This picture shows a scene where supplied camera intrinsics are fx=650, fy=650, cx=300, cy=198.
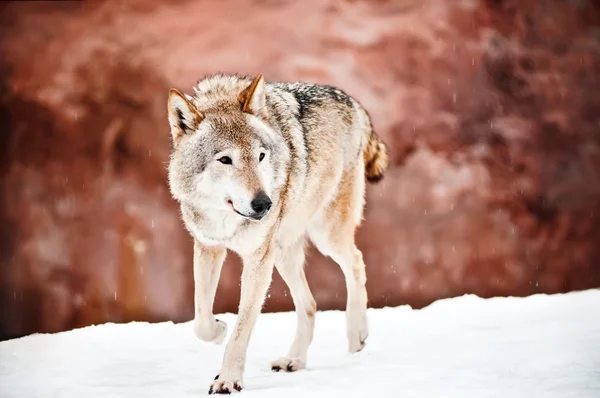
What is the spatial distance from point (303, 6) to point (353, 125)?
6.67 feet

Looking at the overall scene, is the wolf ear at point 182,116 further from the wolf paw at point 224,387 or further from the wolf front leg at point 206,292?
the wolf paw at point 224,387

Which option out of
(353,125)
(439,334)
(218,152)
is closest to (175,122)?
(218,152)

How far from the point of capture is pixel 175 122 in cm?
Answer: 296

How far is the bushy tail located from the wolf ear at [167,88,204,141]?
58.4 inches

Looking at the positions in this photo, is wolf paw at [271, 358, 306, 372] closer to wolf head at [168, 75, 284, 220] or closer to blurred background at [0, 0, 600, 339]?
wolf head at [168, 75, 284, 220]

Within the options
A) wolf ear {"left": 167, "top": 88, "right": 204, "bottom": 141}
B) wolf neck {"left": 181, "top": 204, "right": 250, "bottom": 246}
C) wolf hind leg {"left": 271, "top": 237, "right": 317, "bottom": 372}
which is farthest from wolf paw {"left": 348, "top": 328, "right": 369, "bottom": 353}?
wolf ear {"left": 167, "top": 88, "right": 204, "bottom": 141}

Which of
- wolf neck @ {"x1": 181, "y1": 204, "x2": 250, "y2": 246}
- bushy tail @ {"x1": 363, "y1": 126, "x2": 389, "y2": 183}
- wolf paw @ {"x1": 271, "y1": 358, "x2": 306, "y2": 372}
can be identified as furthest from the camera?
bushy tail @ {"x1": 363, "y1": 126, "x2": 389, "y2": 183}

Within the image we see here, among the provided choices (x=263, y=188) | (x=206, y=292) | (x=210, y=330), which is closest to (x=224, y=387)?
(x=210, y=330)

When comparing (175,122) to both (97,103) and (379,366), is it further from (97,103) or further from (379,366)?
(97,103)

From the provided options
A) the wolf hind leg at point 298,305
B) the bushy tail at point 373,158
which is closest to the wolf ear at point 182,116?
the wolf hind leg at point 298,305

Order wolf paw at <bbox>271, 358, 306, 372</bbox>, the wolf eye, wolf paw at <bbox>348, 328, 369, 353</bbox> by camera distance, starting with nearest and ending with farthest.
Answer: the wolf eye, wolf paw at <bbox>271, 358, 306, 372</bbox>, wolf paw at <bbox>348, 328, 369, 353</bbox>

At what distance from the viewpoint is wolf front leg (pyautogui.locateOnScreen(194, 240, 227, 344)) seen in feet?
10.1

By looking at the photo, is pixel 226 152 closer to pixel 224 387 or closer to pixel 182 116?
pixel 182 116

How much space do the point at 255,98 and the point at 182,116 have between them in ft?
1.18
